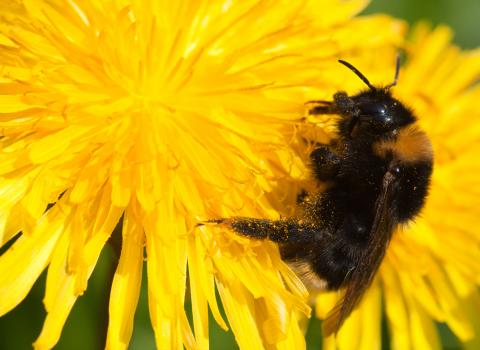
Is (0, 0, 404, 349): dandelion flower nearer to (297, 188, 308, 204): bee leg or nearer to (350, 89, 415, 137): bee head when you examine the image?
(297, 188, 308, 204): bee leg

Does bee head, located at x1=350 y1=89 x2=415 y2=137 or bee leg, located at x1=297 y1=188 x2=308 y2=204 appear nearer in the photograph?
bee head, located at x1=350 y1=89 x2=415 y2=137

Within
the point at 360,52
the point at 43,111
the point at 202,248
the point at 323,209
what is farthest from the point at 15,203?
the point at 360,52

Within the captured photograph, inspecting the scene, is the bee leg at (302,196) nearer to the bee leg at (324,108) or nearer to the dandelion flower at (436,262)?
the bee leg at (324,108)

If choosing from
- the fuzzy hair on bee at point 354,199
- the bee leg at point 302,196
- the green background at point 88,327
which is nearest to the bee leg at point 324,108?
the fuzzy hair on bee at point 354,199

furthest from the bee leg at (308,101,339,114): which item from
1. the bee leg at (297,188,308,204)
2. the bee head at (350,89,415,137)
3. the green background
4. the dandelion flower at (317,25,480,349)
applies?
the green background

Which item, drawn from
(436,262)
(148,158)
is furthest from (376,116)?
(436,262)

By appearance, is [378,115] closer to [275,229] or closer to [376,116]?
[376,116]
